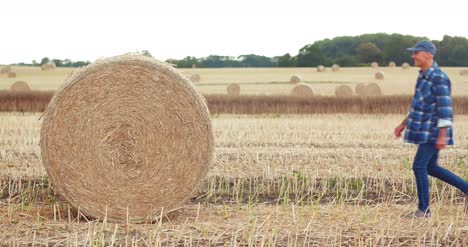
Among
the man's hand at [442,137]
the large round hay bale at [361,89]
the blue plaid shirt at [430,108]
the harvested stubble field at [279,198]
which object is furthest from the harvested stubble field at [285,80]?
the man's hand at [442,137]

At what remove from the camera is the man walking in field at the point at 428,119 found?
7.80 metres

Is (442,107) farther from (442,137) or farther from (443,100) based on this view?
(442,137)

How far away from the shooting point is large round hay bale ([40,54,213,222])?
8.09m

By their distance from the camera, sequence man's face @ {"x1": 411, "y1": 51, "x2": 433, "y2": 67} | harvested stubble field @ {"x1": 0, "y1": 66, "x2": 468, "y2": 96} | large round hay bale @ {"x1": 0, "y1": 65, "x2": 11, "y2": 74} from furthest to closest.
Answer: large round hay bale @ {"x1": 0, "y1": 65, "x2": 11, "y2": 74}
harvested stubble field @ {"x1": 0, "y1": 66, "x2": 468, "y2": 96}
man's face @ {"x1": 411, "y1": 51, "x2": 433, "y2": 67}

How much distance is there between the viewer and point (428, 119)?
25.8 ft

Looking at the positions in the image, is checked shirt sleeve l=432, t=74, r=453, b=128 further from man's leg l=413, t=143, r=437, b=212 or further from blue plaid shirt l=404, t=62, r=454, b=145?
man's leg l=413, t=143, r=437, b=212

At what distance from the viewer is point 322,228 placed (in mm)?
7418

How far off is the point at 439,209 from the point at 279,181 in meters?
2.43

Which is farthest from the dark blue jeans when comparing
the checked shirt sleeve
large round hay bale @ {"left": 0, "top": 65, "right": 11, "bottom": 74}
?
large round hay bale @ {"left": 0, "top": 65, "right": 11, "bottom": 74}

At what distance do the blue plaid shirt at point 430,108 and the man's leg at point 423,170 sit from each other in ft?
0.36

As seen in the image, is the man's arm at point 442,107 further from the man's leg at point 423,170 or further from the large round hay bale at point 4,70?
the large round hay bale at point 4,70

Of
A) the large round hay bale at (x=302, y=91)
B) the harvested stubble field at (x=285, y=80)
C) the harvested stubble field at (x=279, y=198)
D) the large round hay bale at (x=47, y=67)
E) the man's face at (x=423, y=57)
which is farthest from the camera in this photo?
the large round hay bale at (x=47, y=67)

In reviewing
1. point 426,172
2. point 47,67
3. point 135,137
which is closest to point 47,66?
point 47,67

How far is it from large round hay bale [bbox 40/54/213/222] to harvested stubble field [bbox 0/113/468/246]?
0.93 feet
